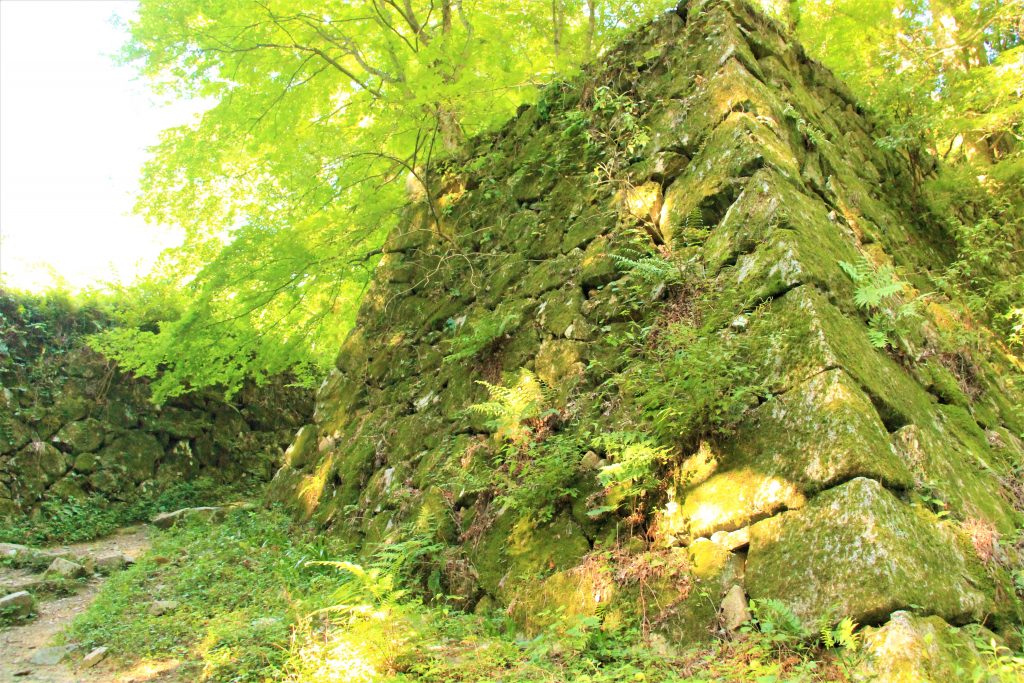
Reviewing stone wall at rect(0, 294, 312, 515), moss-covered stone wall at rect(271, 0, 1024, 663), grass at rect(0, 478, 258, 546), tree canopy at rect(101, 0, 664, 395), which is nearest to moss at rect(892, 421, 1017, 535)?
moss-covered stone wall at rect(271, 0, 1024, 663)

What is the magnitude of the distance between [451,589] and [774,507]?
2374mm

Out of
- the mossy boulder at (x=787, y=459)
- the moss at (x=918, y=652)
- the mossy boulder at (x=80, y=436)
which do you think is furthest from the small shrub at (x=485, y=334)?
the mossy boulder at (x=80, y=436)

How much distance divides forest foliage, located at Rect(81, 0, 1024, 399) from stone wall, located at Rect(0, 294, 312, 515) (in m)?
2.32

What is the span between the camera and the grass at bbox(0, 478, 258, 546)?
921cm

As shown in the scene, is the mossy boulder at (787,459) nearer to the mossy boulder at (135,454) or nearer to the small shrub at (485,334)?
the small shrub at (485,334)

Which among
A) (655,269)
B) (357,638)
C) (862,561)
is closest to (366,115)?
(655,269)

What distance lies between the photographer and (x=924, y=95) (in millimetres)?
7191

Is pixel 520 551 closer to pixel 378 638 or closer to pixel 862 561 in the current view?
pixel 378 638

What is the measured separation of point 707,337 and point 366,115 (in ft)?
22.1

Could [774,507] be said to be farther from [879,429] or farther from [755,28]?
[755,28]

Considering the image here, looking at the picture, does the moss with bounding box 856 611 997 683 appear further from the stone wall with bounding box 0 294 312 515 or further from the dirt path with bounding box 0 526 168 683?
the stone wall with bounding box 0 294 312 515

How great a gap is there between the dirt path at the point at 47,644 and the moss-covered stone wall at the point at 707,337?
6.77ft

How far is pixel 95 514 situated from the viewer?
32.8 feet

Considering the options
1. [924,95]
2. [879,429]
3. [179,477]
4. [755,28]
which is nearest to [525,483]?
[879,429]
